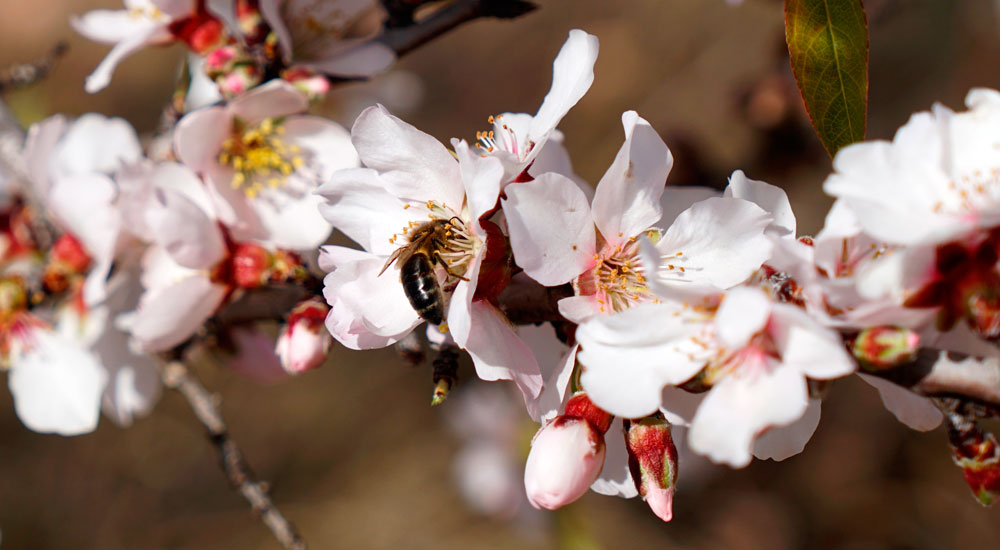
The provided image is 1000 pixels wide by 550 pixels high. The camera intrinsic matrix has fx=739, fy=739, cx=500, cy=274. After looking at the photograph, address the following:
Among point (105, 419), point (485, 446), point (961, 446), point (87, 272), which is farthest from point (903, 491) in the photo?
point (105, 419)

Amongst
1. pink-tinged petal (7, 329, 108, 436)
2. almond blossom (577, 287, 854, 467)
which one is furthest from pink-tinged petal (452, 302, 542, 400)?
pink-tinged petal (7, 329, 108, 436)

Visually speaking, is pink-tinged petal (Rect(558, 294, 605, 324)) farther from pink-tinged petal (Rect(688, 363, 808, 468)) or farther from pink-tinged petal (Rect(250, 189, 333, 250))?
pink-tinged petal (Rect(250, 189, 333, 250))

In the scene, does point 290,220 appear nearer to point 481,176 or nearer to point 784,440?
point 481,176

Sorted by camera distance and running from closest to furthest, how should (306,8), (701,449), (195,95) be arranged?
(701,449) < (306,8) < (195,95)

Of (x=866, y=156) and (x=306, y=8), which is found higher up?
(x=866, y=156)

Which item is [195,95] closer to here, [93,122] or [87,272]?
[93,122]

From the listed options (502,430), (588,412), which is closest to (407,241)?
(588,412)

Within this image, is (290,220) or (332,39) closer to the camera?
(290,220)
